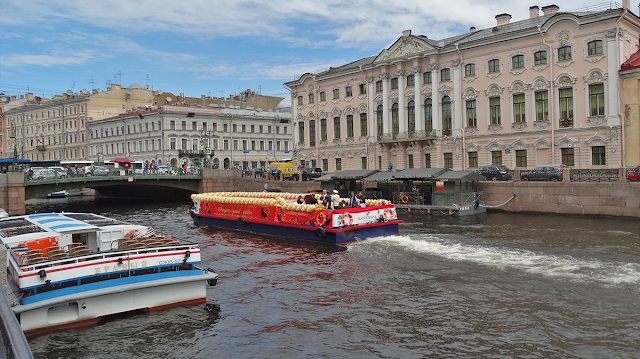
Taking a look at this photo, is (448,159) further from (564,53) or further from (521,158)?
(564,53)

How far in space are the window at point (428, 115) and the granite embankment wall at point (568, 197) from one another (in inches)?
474

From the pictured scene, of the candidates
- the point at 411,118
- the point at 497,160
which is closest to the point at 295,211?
the point at 497,160

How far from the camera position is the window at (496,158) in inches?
1543

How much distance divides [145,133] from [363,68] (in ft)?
116

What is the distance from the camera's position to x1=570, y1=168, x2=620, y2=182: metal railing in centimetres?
2755

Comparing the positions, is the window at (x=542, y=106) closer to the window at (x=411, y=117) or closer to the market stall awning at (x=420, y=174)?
the market stall awning at (x=420, y=174)

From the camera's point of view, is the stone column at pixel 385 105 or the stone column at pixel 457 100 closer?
the stone column at pixel 457 100

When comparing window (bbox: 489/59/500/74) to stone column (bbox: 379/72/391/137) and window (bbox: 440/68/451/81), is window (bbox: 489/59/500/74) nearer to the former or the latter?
window (bbox: 440/68/451/81)

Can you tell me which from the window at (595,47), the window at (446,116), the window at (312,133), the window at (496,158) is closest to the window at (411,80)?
the window at (446,116)

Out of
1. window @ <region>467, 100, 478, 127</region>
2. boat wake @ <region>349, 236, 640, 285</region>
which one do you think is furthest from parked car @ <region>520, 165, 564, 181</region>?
boat wake @ <region>349, 236, 640, 285</region>

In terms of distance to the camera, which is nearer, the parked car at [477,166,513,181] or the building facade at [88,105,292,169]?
the parked car at [477,166,513,181]

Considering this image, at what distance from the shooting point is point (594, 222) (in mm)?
25531

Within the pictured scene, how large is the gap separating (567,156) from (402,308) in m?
28.0

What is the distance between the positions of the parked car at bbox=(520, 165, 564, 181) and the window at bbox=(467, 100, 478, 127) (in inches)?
360
